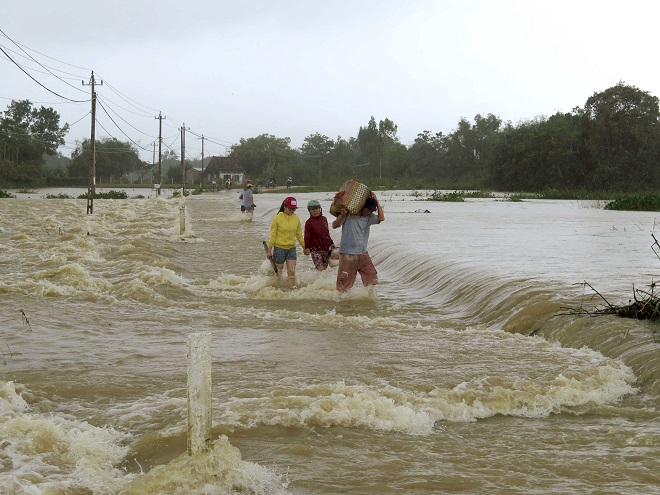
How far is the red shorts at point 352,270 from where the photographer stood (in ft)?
38.9

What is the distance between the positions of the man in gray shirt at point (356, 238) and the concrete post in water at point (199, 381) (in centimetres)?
671

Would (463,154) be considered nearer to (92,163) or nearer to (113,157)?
(113,157)

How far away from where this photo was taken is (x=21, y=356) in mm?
8422

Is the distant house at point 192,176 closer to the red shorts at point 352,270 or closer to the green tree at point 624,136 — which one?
the green tree at point 624,136

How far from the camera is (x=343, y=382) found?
712cm

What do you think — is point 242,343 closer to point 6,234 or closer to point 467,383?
point 467,383

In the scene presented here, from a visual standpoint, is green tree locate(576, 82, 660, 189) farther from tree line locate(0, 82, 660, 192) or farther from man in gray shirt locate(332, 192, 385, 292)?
man in gray shirt locate(332, 192, 385, 292)

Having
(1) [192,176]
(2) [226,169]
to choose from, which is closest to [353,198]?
(2) [226,169]

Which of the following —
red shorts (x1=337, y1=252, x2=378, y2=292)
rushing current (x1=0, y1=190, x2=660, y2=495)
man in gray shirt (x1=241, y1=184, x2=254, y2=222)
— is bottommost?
rushing current (x1=0, y1=190, x2=660, y2=495)

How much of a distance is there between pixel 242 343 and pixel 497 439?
405 centimetres

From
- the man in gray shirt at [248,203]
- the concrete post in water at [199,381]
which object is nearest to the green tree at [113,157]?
the man in gray shirt at [248,203]

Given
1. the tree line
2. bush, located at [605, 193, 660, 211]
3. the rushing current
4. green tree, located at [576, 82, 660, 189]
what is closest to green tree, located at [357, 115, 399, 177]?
the tree line

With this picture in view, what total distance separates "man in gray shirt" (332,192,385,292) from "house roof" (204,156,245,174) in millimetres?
103593

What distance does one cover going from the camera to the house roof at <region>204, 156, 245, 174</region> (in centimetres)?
11456
